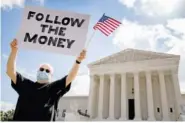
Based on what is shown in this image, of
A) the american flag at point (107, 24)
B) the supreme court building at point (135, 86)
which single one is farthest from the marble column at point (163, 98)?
the american flag at point (107, 24)

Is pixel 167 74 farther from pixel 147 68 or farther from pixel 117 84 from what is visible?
pixel 117 84

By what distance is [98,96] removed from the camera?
89.2 ft

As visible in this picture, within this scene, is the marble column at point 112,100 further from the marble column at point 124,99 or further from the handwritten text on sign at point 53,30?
the handwritten text on sign at point 53,30

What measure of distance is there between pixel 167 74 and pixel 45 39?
2396cm

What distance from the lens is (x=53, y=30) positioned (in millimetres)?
3330

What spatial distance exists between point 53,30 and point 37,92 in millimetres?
1123

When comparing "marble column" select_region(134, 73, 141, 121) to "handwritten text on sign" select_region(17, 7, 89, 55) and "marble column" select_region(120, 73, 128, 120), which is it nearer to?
"marble column" select_region(120, 73, 128, 120)

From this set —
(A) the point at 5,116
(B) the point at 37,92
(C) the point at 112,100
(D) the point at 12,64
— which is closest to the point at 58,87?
(B) the point at 37,92

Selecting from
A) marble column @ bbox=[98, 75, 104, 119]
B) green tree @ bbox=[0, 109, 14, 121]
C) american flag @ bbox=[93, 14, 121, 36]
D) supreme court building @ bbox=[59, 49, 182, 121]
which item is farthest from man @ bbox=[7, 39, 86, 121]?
marble column @ bbox=[98, 75, 104, 119]

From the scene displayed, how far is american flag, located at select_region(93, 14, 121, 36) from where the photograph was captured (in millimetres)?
6449

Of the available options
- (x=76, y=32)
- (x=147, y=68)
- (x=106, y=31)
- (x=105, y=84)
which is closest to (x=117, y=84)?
(x=105, y=84)

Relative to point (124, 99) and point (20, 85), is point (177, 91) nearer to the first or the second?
point (124, 99)

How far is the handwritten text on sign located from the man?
0.45m

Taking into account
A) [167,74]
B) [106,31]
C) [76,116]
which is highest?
[167,74]
